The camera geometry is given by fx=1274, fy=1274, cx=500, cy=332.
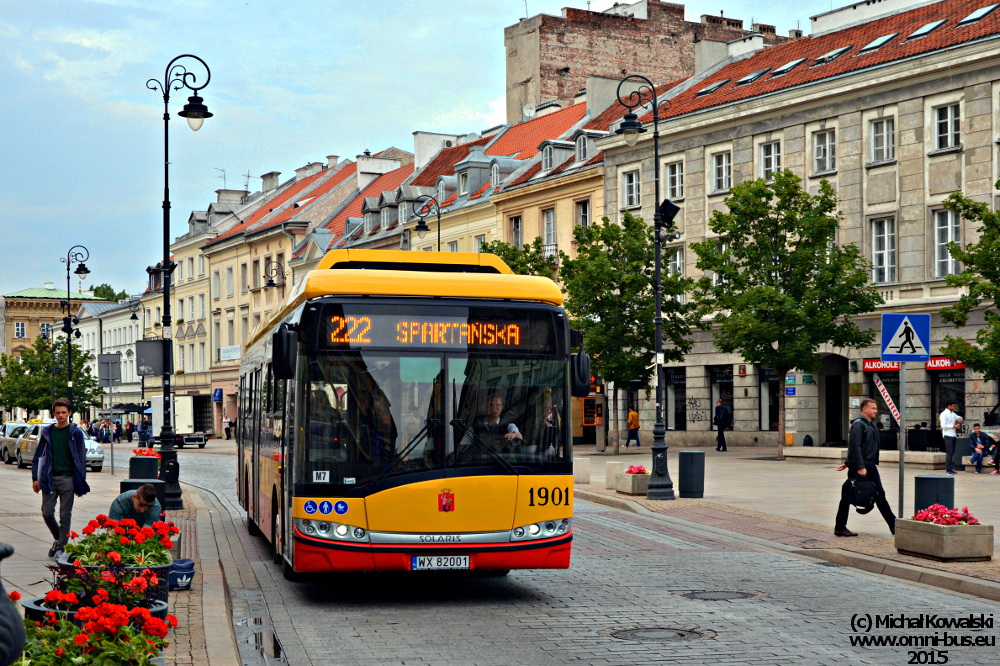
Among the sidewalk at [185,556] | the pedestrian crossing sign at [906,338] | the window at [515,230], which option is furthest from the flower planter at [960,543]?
the window at [515,230]

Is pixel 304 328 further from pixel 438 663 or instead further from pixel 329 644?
pixel 438 663

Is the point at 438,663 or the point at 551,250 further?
the point at 551,250

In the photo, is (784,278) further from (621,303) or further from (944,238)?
(621,303)

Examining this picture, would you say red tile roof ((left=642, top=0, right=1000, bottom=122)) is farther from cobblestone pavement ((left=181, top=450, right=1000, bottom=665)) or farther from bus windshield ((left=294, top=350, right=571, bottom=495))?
bus windshield ((left=294, top=350, right=571, bottom=495))

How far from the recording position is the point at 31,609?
295 inches

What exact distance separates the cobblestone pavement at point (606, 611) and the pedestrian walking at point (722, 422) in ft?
90.4

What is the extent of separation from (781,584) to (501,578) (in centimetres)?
277

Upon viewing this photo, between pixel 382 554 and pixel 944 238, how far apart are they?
100 ft

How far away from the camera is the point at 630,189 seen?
4941cm

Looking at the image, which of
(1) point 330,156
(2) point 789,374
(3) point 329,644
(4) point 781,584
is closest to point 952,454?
(2) point 789,374

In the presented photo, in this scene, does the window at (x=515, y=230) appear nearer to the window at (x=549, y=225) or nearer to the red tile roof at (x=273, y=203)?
the window at (x=549, y=225)

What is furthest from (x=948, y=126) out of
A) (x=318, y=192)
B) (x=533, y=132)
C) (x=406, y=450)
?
(x=318, y=192)

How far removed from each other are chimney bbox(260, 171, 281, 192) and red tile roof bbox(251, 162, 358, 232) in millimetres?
10653

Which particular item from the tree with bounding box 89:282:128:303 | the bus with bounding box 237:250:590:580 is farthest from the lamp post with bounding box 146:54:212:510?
the tree with bounding box 89:282:128:303
